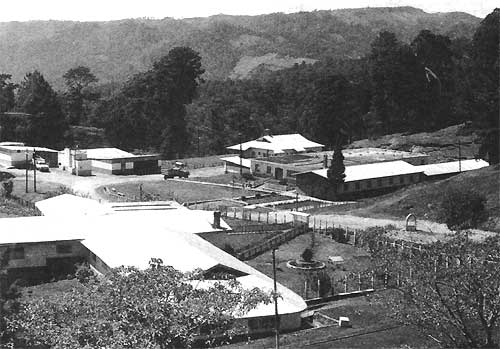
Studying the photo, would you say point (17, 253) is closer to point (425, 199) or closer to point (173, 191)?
point (425, 199)

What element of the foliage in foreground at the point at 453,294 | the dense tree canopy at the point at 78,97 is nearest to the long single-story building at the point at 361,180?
the foliage in foreground at the point at 453,294

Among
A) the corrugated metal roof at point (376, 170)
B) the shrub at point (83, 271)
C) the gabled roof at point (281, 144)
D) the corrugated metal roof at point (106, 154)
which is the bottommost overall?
the shrub at point (83, 271)

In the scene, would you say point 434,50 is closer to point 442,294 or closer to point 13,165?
point 13,165

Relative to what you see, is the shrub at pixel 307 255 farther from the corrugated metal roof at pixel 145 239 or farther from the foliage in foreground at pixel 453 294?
the foliage in foreground at pixel 453 294

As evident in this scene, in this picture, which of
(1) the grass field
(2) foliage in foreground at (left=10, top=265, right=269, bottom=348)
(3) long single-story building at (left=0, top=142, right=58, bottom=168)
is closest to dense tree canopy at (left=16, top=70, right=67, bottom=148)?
(3) long single-story building at (left=0, top=142, right=58, bottom=168)

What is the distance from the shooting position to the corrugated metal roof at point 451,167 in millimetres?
61844

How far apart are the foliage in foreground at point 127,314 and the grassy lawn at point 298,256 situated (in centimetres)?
1326

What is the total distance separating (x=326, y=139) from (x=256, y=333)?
198 ft

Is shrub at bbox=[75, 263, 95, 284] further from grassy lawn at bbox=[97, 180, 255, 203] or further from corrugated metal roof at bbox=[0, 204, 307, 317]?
grassy lawn at bbox=[97, 180, 255, 203]

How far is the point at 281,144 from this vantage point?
76.1 m

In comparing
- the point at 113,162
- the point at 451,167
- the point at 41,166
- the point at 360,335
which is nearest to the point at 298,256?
the point at 360,335

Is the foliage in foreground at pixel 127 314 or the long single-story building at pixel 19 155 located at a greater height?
the foliage in foreground at pixel 127 314

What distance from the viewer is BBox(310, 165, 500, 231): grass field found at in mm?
43625

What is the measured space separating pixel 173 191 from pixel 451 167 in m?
23.7
